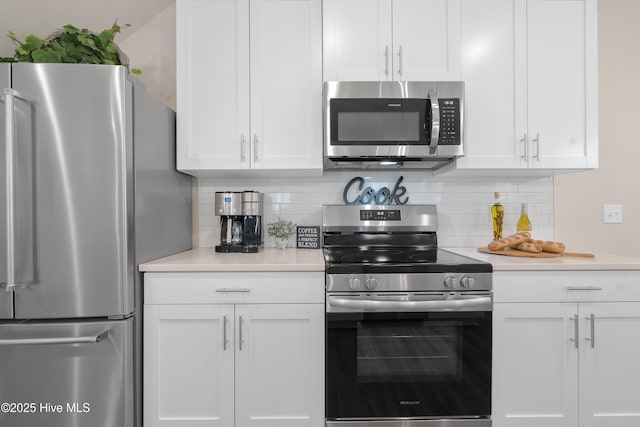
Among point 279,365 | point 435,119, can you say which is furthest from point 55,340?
point 435,119

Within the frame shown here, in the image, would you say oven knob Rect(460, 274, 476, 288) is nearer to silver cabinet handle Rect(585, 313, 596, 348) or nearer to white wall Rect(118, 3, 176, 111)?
silver cabinet handle Rect(585, 313, 596, 348)

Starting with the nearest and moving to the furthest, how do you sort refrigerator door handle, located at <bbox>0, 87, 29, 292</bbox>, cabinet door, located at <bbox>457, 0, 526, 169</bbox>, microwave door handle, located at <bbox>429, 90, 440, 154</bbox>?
refrigerator door handle, located at <bbox>0, 87, 29, 292</bbox> → microwave door handle, located at <bbox>429, 90, 440, 154</bbox> → cabinet door, located at <bbox>457, 0, 526, 169</bbox>

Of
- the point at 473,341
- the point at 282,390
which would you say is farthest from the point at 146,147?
the point at 473,341

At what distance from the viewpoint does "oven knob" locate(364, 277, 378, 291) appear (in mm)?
1564

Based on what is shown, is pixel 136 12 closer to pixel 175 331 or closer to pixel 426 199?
pixel 175 331

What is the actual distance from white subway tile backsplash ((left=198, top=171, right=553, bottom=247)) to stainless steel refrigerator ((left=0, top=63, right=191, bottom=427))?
0.86 meters

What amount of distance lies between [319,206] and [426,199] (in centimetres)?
67

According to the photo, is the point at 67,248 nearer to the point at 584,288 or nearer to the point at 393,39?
the point at 393,39

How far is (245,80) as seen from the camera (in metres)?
1.91

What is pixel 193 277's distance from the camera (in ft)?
5.27

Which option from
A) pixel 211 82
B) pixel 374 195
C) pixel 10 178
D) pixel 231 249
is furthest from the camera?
pixel 374 195

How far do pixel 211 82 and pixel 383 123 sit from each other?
93cm

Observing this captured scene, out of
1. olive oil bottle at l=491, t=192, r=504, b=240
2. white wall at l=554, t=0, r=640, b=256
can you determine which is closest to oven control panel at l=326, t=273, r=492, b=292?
olive oil bottle at l=491, t=192, r=504, b=240

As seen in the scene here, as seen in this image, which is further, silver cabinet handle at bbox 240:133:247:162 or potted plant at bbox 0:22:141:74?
silver cabinet handle at bbox 240:133:247:162
